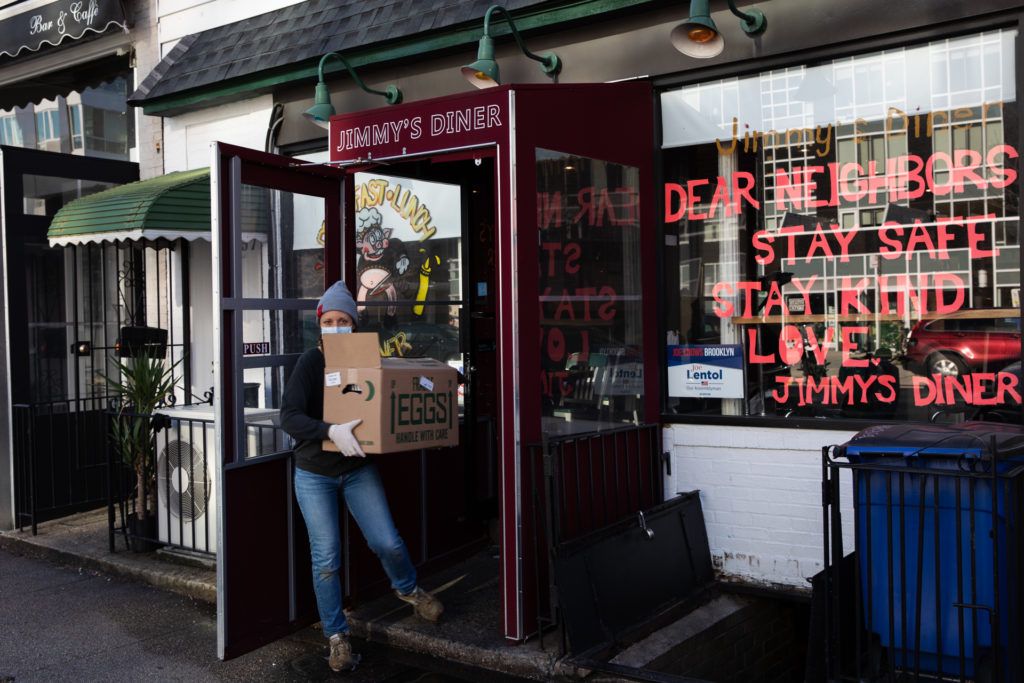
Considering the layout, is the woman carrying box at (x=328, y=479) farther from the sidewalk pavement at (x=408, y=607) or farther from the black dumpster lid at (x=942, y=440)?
the black dumpster lid at (x=942, y=440)

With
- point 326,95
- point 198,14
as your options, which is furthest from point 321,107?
point 198,14

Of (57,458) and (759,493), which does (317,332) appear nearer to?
(759,493)

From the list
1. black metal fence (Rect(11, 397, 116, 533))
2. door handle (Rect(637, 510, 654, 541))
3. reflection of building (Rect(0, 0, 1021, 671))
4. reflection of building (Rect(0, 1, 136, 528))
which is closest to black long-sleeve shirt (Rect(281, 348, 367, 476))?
reflection of building (Rect(0, 0, 1021, 671))

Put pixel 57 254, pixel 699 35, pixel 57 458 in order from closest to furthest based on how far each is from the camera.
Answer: pixel 699 35
pixel 57 458
pixel 57 254

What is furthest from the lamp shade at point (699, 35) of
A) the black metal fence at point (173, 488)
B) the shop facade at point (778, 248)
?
the black metal fence at point (173, 488)

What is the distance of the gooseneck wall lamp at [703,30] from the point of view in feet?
16.0

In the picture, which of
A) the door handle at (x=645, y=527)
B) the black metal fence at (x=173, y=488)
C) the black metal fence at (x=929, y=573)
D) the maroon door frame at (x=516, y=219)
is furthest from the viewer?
the black metal fence at (x=173, y=488)

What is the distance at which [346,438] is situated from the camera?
15.4 ft

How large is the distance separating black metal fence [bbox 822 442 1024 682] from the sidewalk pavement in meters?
1.35

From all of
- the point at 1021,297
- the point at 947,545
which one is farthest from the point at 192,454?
the point at 1021,297

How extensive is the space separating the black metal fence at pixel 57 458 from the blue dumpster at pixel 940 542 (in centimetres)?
604

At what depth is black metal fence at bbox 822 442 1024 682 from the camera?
373 centimetres

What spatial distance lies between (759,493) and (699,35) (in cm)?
261

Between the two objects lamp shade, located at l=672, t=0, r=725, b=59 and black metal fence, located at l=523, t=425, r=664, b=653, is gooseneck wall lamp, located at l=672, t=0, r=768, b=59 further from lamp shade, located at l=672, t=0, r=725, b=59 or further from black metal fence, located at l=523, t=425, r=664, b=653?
black metal fence, located at l=523, t=425, r=664, b=653
